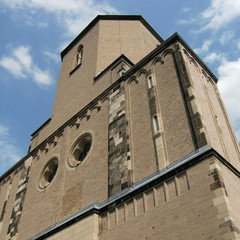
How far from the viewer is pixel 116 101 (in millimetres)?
12969

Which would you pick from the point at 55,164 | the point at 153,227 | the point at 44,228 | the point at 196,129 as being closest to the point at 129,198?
the point at 153,227

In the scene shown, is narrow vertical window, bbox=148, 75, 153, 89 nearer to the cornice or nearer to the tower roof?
the cornice

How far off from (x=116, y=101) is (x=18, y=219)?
21.6 ft

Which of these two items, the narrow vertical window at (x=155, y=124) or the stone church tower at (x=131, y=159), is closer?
the stone church tower at (x=131, y=159)

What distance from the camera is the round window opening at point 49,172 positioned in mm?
14297

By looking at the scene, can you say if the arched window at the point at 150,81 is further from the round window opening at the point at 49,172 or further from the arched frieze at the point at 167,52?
the round window opening at the point at 49,172

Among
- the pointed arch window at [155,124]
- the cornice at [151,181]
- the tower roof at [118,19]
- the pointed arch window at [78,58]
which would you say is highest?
the tower roof at [118,19]

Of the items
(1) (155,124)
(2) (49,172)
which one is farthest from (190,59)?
(2) (49,172)

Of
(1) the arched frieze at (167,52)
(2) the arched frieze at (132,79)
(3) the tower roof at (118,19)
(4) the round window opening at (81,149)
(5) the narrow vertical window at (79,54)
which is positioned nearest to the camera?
(1) the arched frieze at (167,52)

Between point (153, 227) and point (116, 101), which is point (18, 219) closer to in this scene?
point (116, 101)

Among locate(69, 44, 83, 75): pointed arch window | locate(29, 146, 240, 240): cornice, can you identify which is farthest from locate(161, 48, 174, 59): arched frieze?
locate(69, 44, 83, 75): pointed arch window

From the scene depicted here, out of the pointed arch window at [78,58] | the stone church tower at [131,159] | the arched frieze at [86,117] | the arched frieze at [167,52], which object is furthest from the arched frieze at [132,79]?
the pointed arch window at [78,58]

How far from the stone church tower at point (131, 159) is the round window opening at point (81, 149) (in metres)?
0.04

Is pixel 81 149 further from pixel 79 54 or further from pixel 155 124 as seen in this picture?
pixel 79 54
